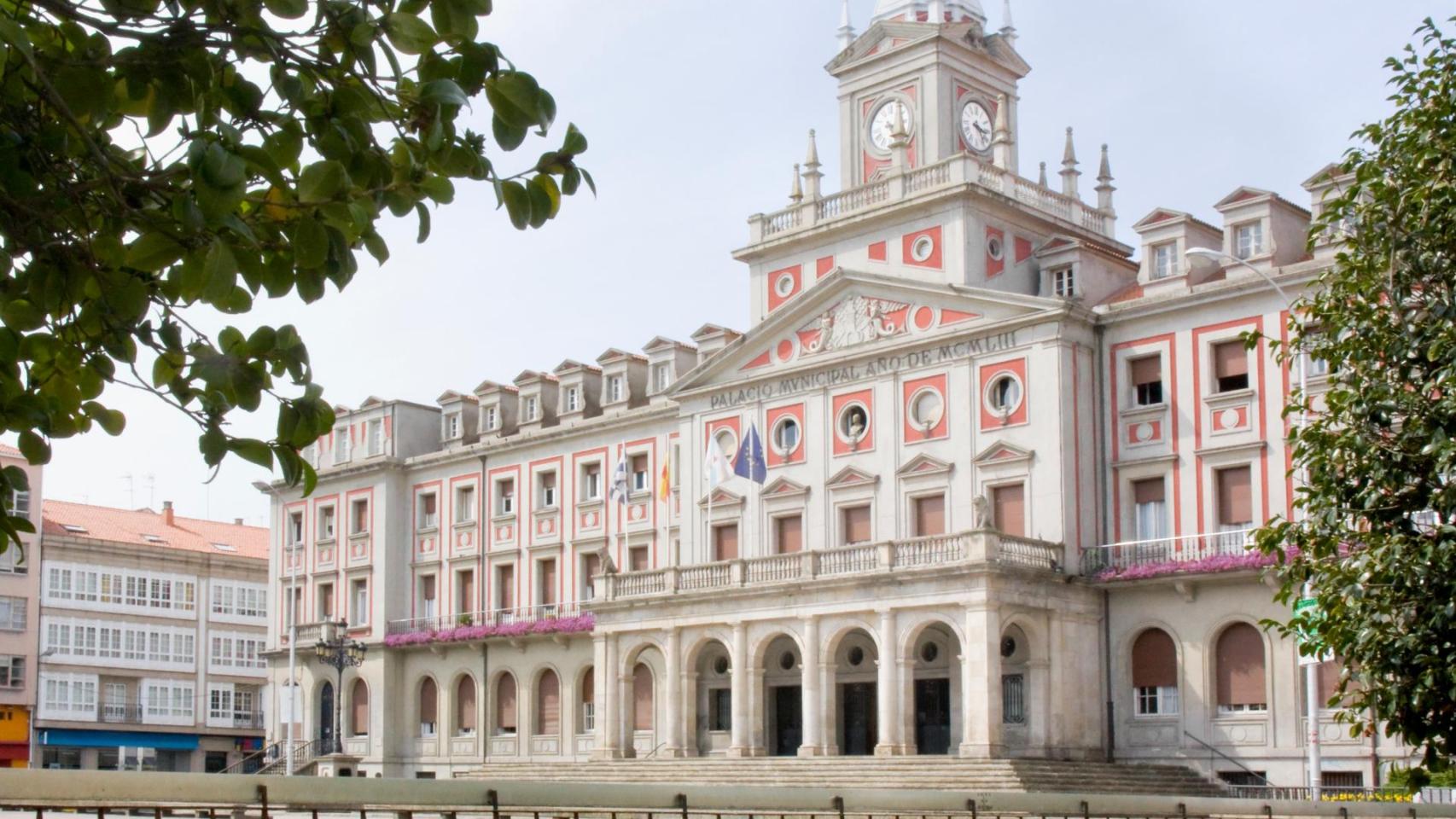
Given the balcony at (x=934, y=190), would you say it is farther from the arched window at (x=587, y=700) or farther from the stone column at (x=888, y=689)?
the arched window at (x=587, y=700)

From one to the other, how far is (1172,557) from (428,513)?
89.9ft

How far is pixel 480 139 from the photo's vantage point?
625cm

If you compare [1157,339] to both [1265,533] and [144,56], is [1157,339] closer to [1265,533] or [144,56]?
[1265,533]

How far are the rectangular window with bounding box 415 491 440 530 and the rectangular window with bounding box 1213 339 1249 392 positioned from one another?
2744 cm

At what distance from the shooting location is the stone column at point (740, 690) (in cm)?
4269

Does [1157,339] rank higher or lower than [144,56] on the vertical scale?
higher

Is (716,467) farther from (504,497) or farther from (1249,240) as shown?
(504,497)

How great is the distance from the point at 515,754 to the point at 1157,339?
2319 cm

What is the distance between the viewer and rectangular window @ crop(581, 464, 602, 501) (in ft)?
178

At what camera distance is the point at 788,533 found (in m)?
46.3

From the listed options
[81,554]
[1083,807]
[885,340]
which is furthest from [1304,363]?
[81,554]

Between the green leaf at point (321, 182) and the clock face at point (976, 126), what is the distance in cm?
4154

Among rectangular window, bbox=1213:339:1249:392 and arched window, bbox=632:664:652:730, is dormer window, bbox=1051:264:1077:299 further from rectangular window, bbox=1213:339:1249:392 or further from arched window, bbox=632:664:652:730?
arched window, bbox=632:664:652:730

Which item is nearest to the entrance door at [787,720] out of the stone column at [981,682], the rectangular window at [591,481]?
the stone column at [981,682]
